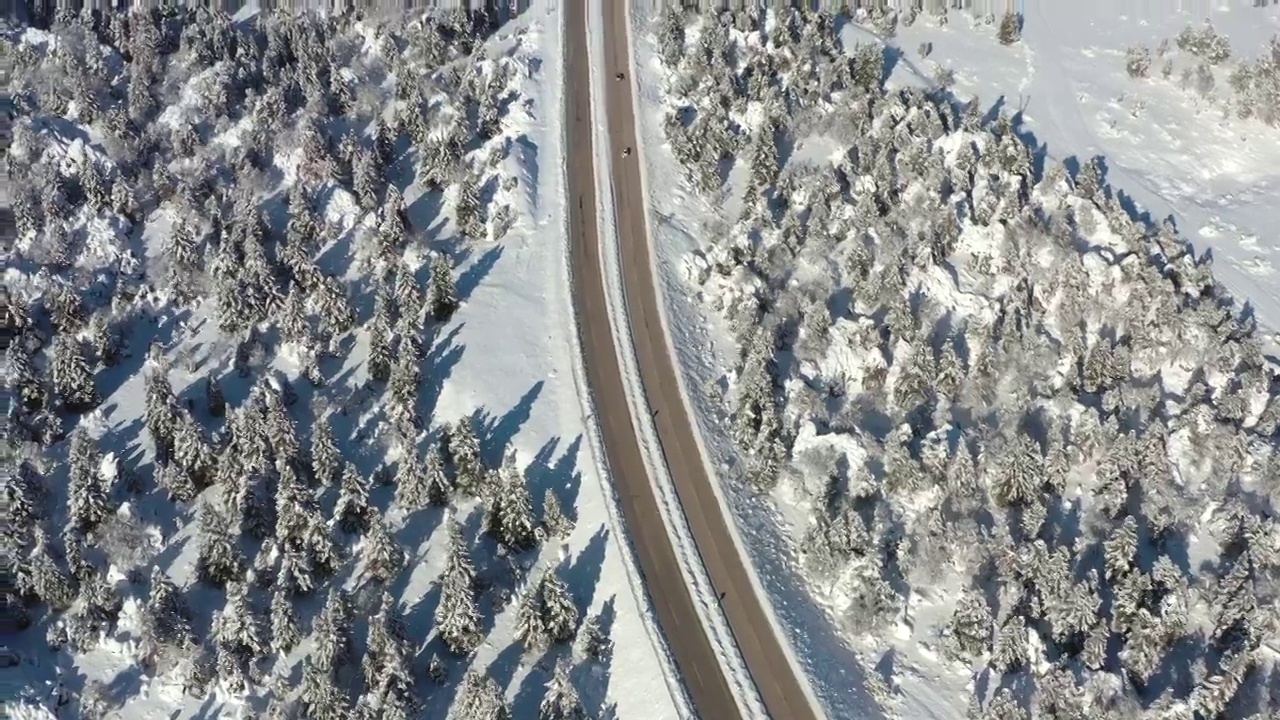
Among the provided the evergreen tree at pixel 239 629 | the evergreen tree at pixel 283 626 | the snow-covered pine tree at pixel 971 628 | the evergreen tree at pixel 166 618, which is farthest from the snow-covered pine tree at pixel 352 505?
the snow-covered pine tree at pixel 971 628

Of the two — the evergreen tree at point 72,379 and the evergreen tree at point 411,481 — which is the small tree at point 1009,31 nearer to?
the evergreen tree at point 411,481

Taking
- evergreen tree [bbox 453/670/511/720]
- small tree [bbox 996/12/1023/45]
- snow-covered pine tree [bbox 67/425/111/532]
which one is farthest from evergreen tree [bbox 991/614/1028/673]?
small tree [bbox 996/12/1023/45]

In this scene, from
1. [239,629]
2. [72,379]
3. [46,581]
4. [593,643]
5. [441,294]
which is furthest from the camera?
Result: [441,294]

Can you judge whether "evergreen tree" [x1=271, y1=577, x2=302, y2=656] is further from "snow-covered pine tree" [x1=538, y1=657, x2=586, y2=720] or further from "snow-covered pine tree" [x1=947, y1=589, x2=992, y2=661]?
"snow-covered pine tree" [x1=947, y1=589, x2=992, y2=661]

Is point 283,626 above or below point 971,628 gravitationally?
below

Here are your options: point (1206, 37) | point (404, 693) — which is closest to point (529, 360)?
point (404, 693)

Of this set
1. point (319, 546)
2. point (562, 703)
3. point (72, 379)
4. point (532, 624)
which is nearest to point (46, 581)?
point (319, 546)

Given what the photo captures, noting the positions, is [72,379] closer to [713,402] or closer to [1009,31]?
[713,402]
